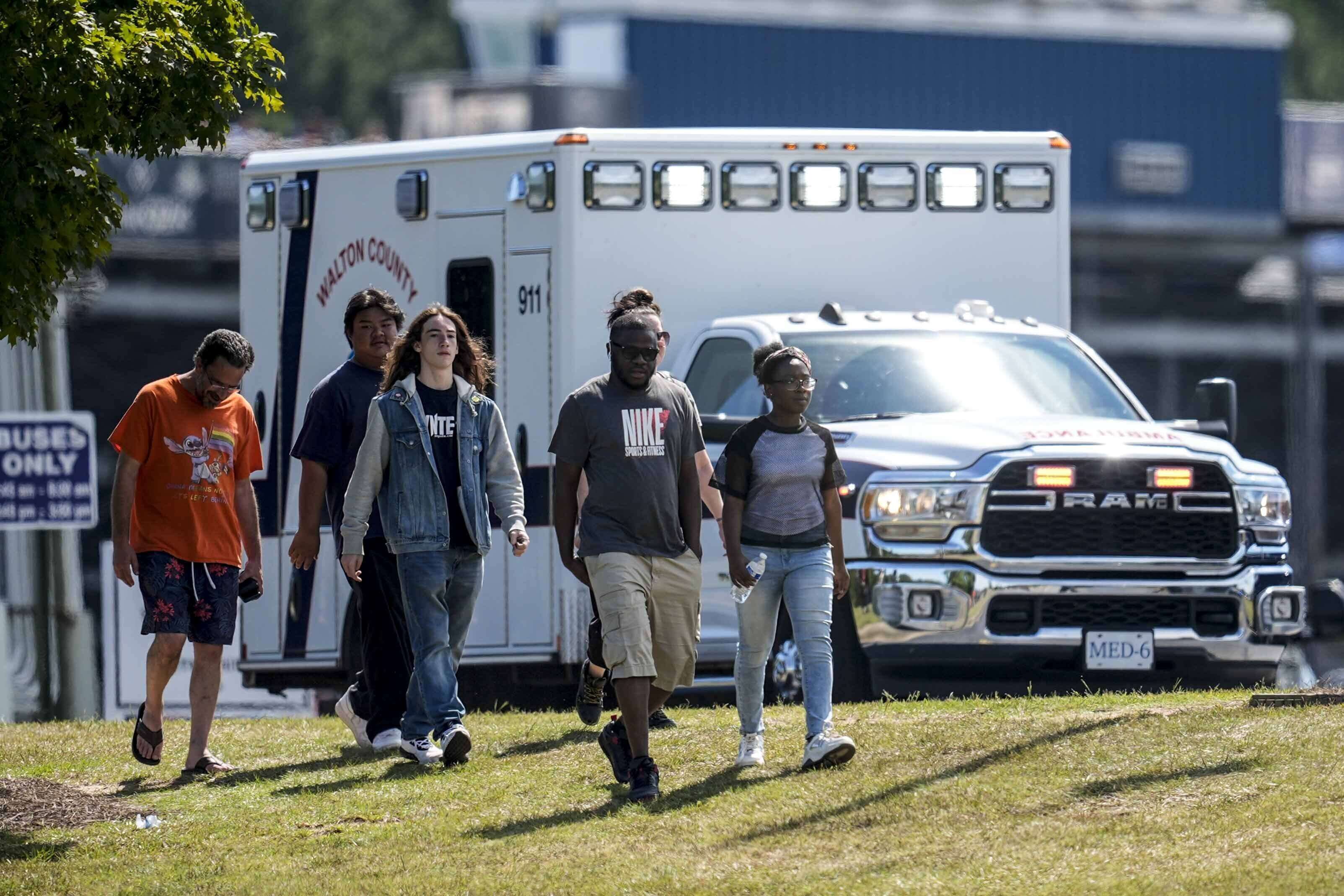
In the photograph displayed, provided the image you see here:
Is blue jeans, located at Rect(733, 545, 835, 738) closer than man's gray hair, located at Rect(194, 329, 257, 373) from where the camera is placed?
Yes

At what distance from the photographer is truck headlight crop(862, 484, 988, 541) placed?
36.1ft

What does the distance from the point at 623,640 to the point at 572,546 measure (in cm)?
40

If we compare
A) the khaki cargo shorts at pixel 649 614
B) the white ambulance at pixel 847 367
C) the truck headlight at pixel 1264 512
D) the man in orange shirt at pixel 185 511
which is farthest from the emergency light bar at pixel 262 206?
the truck headlight at pixel 1264 512

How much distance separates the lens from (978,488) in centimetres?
1099

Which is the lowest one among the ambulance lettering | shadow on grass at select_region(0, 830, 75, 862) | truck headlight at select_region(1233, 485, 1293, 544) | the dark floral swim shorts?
shadow on grass at select_region(0, 830, 75, 862)

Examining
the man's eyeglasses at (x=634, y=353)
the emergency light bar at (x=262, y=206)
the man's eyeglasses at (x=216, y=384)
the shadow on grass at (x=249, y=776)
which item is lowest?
the shadow on grass at (x=249, y=776)

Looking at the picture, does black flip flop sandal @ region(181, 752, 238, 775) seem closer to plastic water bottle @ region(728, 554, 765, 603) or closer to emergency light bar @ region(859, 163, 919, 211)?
plastic water bottle @ region(728, 554, 765, 603)

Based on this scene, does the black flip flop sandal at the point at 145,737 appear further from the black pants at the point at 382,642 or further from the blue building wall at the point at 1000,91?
the blue building wall at the point at 1000,91

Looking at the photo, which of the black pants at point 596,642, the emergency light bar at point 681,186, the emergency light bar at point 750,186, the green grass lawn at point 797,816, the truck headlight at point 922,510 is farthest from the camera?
the emergency light bar at point 750,186

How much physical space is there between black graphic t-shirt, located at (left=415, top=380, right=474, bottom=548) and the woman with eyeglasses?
115cm

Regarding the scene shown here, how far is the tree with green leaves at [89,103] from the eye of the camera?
349 inches

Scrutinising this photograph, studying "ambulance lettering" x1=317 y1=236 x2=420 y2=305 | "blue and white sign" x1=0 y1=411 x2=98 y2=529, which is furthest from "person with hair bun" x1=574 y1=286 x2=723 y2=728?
"blue and white sign" x1=0 y1=411 x2=98 y2=529

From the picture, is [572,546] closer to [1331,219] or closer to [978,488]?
[978,488]

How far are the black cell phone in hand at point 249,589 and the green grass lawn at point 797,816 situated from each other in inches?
29.5
